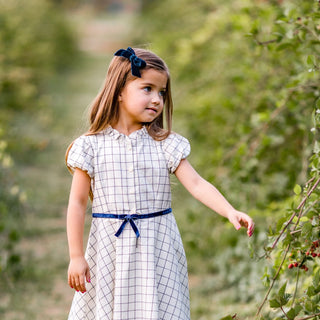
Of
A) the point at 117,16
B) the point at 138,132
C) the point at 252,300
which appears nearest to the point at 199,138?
the point at 252,300

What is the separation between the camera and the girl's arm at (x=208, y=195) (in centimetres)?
193

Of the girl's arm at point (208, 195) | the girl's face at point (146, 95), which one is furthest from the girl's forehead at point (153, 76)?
the girl's arm at point (208, 195)

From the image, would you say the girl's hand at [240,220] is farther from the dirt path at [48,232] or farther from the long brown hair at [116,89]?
the dirt path at [48,232]

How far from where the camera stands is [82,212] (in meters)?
2.01

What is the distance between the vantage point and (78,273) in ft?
6.31

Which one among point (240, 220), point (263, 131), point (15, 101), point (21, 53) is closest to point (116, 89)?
point (240, 220)

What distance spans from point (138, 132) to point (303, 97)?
1.09m

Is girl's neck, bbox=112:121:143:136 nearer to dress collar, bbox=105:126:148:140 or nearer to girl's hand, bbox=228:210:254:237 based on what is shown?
dress collar, bbox=105:126:148:140

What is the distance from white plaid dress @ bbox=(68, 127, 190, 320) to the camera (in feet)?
6.51

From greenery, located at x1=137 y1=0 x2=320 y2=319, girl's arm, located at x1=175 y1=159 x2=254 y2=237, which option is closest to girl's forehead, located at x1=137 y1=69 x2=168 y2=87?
girl's arm, located at x1=175 y1=159 x2=254 y2=237

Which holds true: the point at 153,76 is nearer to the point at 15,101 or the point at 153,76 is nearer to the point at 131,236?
the point at 131,236

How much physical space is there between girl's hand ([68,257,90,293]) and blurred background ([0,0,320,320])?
54cm

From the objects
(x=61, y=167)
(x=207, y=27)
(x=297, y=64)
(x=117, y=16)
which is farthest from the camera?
(x=117, y=16)

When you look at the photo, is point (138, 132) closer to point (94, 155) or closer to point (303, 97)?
point (94, 155)
